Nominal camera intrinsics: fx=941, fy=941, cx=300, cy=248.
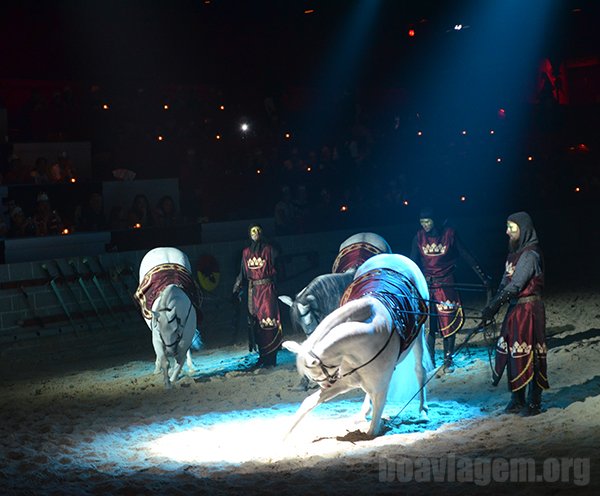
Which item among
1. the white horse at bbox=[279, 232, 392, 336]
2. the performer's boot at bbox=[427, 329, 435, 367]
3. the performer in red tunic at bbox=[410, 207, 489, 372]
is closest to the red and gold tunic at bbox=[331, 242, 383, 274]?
the white horse at bbox=[279, 232, 392, 336]

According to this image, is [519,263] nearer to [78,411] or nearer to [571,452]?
[571,452]

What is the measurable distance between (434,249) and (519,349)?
2852 mm

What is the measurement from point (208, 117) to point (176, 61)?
1575mm

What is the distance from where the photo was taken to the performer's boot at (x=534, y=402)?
28.2 feet

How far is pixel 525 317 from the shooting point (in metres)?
8.62

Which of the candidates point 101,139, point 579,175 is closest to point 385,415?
point 101,139

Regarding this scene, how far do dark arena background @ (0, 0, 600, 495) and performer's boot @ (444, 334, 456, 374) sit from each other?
0.29 metres

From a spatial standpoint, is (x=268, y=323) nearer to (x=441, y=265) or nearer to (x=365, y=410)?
(x=441, y=265)

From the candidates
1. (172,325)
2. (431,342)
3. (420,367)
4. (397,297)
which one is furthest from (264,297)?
(397,297)

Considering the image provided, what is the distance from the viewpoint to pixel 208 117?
20297 mm

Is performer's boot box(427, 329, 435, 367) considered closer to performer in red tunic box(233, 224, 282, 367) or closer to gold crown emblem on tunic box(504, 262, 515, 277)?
performer in red tunic box(233, 224, 282, 367)

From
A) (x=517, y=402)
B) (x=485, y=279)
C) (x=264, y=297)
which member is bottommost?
(x=517, y=402)

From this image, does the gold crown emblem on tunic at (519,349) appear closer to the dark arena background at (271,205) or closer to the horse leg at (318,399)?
the dark arena background at (271,205)

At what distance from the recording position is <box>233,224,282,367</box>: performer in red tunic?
12047mm
